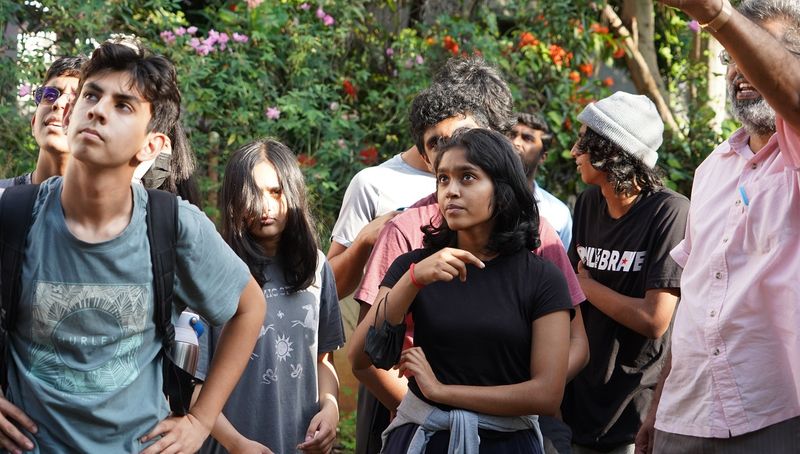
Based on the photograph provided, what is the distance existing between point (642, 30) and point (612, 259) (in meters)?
5.47

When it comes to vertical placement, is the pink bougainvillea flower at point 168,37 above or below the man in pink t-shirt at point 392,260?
above

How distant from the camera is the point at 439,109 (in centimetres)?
449

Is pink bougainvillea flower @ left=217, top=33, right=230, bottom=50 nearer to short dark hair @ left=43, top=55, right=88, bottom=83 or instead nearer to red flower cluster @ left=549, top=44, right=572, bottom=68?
red flower cluster @ left=549, top=44, right=572, bottom=68

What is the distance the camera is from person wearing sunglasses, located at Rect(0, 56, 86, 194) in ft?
12.7

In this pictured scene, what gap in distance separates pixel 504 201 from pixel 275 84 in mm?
4499

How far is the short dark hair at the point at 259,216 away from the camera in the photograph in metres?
4.01

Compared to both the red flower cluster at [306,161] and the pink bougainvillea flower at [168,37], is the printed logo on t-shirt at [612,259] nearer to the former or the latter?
the red flower cluster at [306,161]

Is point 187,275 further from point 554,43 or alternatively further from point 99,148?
point 554,43

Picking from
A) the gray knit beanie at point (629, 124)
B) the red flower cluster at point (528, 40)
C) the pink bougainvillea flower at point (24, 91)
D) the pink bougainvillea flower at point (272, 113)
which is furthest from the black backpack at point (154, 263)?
the red flower cluster at point (528, 40)

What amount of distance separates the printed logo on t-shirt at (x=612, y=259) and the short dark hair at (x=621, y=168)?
0.87 feet

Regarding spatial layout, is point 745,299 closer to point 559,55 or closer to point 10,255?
point 10,255

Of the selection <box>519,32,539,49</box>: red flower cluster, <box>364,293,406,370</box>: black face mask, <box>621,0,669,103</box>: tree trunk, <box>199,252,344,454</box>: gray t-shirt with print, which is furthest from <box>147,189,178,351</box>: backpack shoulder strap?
<box>621,0,669,103</box>: tree trunk

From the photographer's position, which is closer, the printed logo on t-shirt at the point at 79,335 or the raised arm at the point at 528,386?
the printed logo on t-shirt at the point at 79,335

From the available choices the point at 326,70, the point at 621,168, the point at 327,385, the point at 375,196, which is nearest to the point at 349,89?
the point at 326,70
